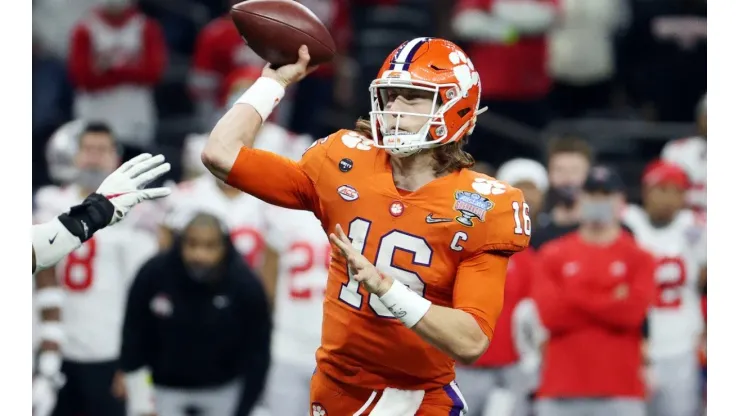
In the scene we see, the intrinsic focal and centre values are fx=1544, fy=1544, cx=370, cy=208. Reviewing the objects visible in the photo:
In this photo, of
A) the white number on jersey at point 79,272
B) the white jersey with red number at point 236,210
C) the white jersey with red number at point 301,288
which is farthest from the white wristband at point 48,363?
the white jersey with red number at point 301,288

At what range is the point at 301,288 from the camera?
28.1ft

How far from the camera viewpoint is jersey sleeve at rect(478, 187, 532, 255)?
15.3ft

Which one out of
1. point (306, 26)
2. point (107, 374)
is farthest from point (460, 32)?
point (306, 26)

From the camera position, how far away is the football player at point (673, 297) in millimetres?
9094

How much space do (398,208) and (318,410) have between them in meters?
0.72

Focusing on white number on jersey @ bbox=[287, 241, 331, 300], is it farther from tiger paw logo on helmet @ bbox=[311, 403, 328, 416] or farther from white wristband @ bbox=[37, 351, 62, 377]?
tiger paw logo on helmet @ bbox=[311, 403, 328, 416]

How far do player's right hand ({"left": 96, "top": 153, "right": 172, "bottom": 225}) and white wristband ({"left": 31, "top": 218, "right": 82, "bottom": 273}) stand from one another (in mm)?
181

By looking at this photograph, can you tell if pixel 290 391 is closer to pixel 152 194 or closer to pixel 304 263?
pixel 304 263

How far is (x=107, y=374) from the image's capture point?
8.67 metres

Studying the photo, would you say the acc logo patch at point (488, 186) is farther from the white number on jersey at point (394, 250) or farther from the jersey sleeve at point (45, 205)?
the jersey sleeve at point (45, 205)

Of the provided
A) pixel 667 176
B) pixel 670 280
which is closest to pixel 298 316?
pixel 670 280

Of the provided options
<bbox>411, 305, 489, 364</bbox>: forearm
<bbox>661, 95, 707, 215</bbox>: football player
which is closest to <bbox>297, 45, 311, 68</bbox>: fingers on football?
<bbox>411, 305, 489, 364</bbox>: forearm

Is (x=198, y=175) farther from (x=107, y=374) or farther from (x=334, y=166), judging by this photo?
(x=334, y=166)

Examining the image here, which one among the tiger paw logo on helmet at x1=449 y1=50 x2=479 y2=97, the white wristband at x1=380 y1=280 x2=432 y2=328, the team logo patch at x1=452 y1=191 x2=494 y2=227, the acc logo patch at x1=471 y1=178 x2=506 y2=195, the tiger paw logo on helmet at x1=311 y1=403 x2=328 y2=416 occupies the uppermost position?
the tiger paw logo on helmet at x1=449 y1=50 x2=479 y2=97
